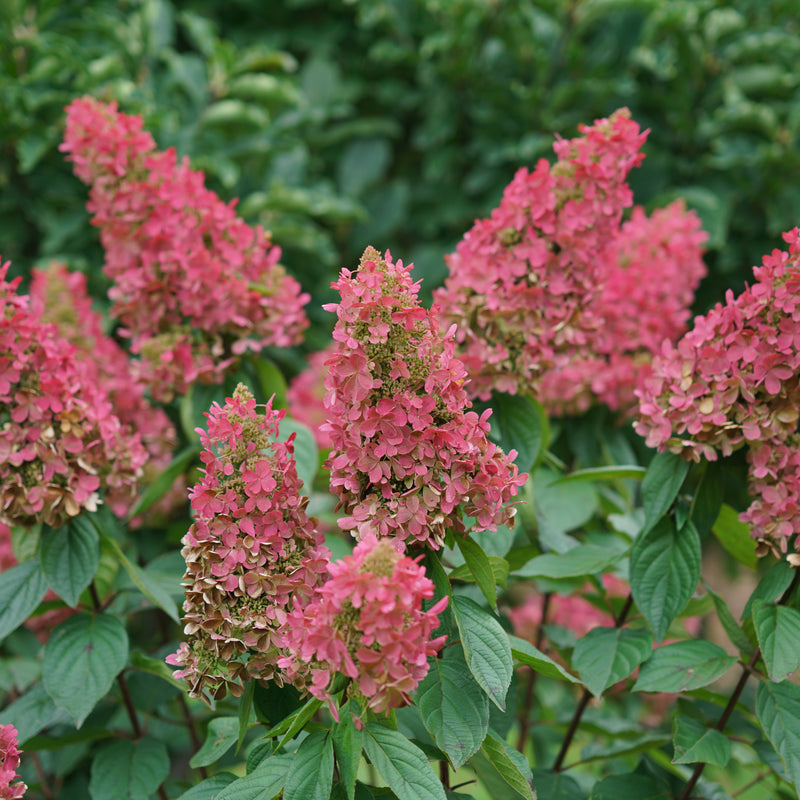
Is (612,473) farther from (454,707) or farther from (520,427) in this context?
(454,707)

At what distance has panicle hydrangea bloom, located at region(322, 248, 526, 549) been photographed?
0.84m

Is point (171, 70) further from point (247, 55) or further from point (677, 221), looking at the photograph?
point (677, 221)

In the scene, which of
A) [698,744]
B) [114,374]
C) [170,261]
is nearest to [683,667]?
[698,744]

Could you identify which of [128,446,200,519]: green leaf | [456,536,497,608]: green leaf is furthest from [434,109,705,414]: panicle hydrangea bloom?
[128,446,200,519]: green leaf

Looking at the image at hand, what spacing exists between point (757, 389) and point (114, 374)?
1.18 metres

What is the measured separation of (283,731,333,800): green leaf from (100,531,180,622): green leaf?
354mm

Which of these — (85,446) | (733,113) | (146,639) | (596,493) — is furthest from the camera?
(733,113)

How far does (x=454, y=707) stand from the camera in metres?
0.88

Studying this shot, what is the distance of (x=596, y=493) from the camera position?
1.56m

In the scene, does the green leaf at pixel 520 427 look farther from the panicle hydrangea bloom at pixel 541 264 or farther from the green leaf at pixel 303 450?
the green leaf at pixel 303 450

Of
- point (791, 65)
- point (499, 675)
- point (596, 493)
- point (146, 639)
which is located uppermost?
point (791, 65)

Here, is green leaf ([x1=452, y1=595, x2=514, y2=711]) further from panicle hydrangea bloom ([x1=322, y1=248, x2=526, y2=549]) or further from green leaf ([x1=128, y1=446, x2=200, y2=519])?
green leaf ([x1=128, y1=446, x2=200, y2=519])

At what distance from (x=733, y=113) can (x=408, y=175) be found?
1.45 meters

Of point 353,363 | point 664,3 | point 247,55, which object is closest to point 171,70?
point 247,55
